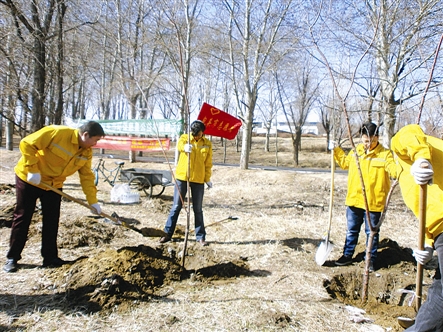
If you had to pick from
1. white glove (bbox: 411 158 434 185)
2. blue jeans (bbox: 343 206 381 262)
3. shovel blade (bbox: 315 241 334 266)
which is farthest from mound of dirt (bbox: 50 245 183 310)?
white glove (bbox: 411 158 434 185)

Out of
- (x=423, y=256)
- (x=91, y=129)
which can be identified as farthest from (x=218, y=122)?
(x=423, y=256)

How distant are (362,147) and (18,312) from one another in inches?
141

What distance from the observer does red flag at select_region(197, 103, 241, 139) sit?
8.09 meters

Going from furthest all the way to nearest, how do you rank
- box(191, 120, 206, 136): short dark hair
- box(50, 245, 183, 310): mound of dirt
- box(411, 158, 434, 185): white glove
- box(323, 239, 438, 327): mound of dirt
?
1. box(191, 120, 206, 136): short dark hair
2. box(323, 239, 438, 327): mound of dirt
3. box(50, 245, 183, 310): mound of dirt
4. box(411, 158, 434, 185): white glove

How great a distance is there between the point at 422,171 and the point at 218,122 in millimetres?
7125

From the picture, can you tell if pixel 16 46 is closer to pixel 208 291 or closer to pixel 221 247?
pixel 221 247

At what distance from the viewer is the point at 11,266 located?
3176 mm

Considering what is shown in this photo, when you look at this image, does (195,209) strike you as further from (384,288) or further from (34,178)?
(384,288)

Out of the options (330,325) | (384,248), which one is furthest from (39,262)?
(384,248)

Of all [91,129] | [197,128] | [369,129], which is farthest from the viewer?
[197,128]

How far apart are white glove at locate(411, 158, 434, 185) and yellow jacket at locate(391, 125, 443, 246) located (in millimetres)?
43

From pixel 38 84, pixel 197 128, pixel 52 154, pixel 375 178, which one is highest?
pixel 38 84

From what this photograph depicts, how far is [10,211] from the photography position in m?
4.68

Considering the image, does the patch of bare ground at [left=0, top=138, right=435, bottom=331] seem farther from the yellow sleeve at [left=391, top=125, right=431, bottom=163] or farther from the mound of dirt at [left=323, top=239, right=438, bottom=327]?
the yellow sleeve at [left=391, top=125, right=431, bottom=163]
